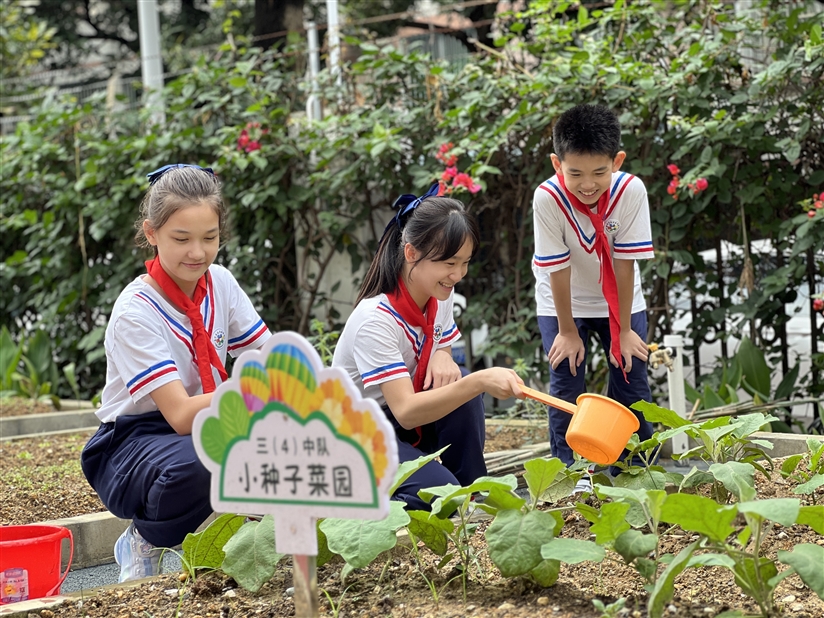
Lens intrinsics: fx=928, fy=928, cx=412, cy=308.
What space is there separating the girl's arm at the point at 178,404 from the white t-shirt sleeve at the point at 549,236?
1.20m

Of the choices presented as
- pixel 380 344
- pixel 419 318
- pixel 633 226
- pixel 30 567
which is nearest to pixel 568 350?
pixel 633 226

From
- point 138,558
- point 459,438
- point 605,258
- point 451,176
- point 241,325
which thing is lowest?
point 138,558

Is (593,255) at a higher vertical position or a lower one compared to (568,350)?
higher

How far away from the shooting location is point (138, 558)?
2416 millimetres

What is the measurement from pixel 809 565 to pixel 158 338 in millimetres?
1591

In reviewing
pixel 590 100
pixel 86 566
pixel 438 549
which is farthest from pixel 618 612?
pixel 590 100

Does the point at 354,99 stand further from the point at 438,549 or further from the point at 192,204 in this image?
the point at 438,549

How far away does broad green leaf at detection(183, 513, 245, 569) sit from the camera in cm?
199

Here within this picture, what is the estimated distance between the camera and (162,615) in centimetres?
187

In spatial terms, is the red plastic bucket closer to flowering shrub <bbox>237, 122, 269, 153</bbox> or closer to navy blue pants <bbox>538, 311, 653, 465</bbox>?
navy blue pants <bbox>538, 311, 653, 465</bbox>

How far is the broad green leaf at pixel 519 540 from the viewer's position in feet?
5.58

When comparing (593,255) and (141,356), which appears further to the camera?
(593,255)

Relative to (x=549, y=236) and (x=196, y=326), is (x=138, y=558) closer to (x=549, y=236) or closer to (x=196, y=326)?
(x=196, y=326)

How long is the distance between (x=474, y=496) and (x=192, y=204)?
1160 millimetres
